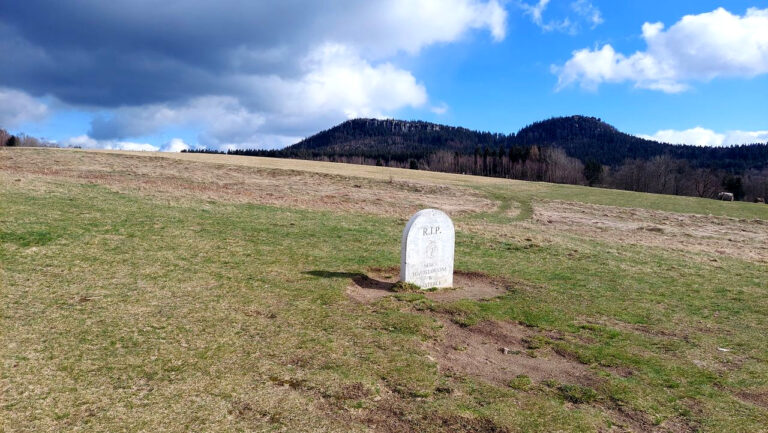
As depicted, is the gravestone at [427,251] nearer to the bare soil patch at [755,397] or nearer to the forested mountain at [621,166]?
the bare soil patch at [755,397]

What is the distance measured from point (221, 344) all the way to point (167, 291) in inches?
106

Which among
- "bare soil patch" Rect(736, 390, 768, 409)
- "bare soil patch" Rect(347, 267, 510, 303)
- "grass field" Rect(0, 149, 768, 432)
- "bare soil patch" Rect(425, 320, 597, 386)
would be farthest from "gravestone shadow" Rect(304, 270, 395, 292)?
"bare soil patch" Rect(736, 390, 768, 409)

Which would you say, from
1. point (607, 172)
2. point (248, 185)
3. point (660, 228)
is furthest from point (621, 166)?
point (248, 185)

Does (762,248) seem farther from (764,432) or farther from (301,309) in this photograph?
(301,309)

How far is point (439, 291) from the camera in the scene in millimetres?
10727

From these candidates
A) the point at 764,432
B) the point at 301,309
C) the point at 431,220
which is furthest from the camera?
the point at 431,220

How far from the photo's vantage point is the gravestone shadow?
10.5m

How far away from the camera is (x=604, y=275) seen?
44.4 ft

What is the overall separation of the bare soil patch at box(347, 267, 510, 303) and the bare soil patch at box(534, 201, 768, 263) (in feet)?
43.0

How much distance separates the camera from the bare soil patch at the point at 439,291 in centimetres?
998

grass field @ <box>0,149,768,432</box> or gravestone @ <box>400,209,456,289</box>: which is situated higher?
gravestone @ <box>400,209,456,289</box>

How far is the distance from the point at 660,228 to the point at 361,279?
23352 mm

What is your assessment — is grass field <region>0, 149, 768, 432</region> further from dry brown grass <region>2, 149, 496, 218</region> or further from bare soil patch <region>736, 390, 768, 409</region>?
dry brown grass <region>2, 149, 496, 218</region>

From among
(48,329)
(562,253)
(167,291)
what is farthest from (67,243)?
(562,253)
